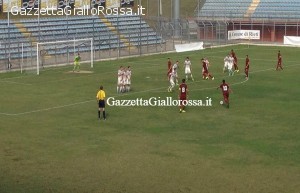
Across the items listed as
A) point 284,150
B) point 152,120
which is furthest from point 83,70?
point 284,150

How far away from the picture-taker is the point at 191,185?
20.0 metres

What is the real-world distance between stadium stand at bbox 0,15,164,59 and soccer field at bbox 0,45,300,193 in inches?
646

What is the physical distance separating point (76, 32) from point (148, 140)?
41.8 m

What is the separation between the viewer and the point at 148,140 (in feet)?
85.9

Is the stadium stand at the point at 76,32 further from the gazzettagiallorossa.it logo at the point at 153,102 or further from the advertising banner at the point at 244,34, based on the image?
the gazzettagiallorossa.it logo at the point at 153,102

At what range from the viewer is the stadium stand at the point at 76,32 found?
59.3m

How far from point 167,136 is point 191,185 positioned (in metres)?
7.02

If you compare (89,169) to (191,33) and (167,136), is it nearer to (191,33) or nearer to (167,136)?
(167,136)

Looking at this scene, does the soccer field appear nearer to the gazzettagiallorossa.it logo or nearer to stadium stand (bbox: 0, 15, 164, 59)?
the gazzettagiallorossa.it logo

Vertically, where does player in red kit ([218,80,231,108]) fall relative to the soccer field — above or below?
above

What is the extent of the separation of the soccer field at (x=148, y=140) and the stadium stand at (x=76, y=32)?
1642cm

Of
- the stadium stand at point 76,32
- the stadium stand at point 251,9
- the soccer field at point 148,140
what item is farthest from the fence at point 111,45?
the soccer field at point 148,140

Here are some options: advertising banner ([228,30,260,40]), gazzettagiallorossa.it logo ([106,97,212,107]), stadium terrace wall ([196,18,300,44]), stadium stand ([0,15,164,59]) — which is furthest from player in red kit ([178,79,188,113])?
stadium terrace wall ([196,18,300,44])

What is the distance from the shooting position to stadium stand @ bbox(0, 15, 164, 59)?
194 ft
